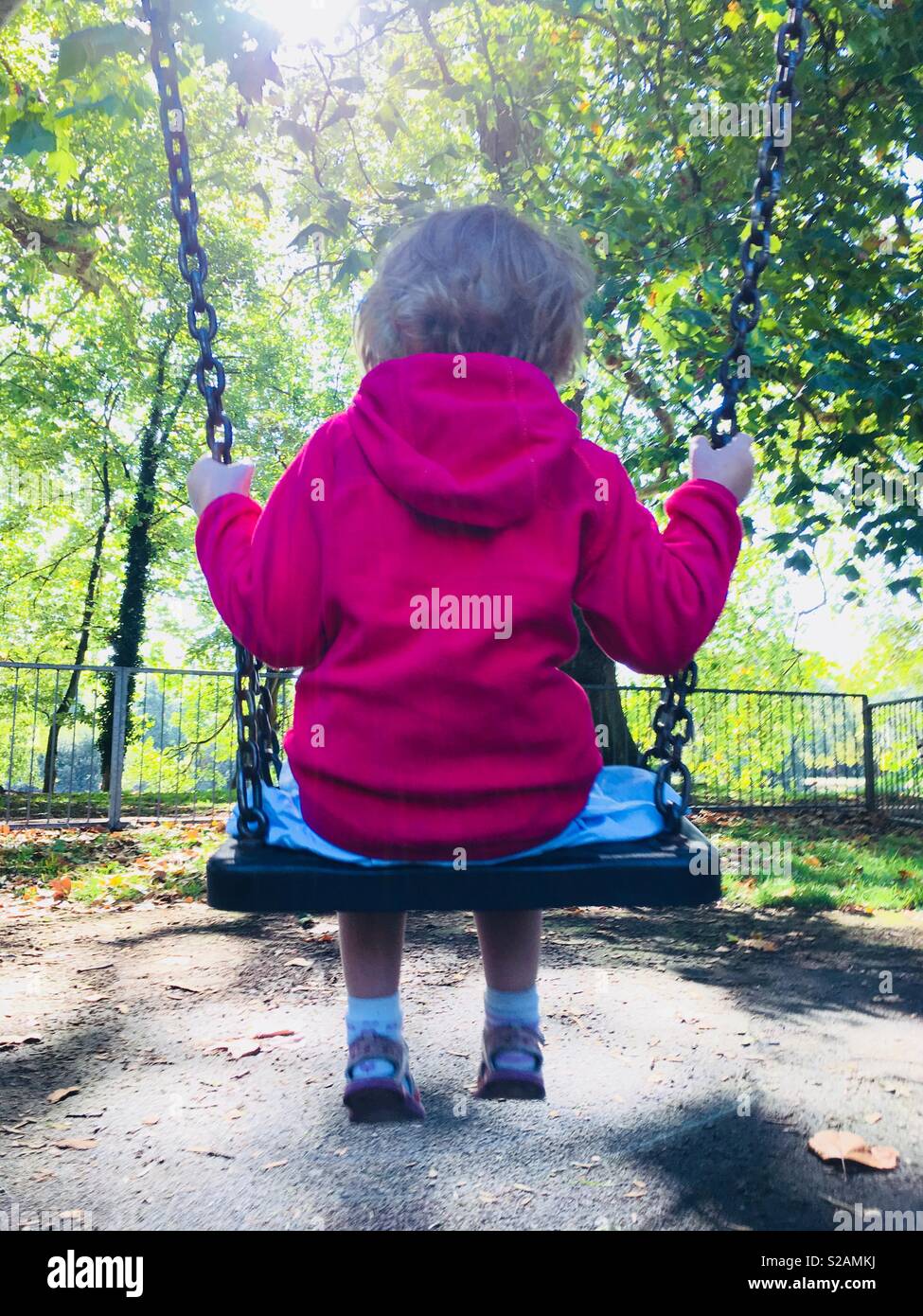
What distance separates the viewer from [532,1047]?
1835 mm

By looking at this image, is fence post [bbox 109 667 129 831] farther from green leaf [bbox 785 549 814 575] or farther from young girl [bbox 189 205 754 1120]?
young girl [bbox 189 205 754 1120]

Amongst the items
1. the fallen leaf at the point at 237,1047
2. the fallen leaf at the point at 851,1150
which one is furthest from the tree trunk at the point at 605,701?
the fallen leaf at the point at 851,1150

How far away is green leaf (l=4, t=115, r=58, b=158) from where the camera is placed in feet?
13.8

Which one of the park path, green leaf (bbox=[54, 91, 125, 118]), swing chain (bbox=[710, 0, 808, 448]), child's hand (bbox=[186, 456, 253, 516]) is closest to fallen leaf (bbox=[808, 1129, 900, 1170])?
the park path

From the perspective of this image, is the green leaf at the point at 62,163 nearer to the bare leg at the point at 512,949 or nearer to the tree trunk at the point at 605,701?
the bare leg at the point at 512,949

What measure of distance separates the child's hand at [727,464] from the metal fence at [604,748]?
771 centimetres

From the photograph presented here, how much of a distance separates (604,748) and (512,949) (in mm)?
7510

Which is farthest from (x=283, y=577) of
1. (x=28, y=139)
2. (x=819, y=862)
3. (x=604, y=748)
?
(x=604, y=748)

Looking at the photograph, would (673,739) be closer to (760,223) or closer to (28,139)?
(760,223)

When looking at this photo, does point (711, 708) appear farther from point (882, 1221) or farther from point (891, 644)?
point (891, 644)

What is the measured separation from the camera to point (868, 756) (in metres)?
12.2

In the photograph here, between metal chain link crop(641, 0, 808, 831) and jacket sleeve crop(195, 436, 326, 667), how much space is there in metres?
0.69

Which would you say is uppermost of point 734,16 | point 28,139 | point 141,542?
point 734,16
